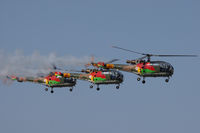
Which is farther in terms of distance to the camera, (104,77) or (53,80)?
(53,80)

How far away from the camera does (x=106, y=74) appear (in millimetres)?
161625

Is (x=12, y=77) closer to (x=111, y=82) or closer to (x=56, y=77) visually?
(x=56, y=77)

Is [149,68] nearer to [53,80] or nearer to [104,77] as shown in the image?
[104,77]

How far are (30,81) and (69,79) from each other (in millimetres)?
11151

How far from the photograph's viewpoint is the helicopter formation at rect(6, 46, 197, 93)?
152 m

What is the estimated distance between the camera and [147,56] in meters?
153

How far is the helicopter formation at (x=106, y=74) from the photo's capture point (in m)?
152

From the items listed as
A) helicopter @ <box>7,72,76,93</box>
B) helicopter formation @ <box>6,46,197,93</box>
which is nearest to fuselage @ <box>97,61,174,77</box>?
helicopter formation @ <box>6,46,197,93</box>

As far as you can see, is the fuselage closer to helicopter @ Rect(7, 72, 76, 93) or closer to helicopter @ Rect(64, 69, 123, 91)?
helicopter @ Rect(64, 69, 123, 91)

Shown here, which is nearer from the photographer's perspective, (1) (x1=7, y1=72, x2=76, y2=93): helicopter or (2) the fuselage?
(2) the fuselage

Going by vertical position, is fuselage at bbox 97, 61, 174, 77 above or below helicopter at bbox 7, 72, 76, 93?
above

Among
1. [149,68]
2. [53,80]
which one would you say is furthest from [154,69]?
[53,80]

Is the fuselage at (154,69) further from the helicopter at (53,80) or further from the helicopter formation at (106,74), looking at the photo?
the helicopter at (53,80)

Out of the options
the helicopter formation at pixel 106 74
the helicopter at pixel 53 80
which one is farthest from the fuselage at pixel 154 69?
the helicopter at pixel 53 80
